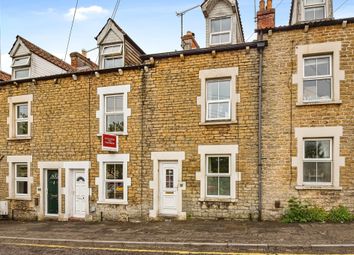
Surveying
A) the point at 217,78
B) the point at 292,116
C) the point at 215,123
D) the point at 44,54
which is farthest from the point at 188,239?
the point at 44,54

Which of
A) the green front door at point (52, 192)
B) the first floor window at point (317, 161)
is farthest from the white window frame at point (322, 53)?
the green front door at point (52, 192)

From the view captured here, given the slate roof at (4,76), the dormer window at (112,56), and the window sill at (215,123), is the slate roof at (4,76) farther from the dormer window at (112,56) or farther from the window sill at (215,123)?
the window sill at (215,123)

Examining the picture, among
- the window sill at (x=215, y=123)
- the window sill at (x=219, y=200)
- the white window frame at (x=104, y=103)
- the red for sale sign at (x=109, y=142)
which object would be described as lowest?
the window sill at (x=219, y=200)

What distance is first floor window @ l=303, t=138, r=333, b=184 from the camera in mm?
10375

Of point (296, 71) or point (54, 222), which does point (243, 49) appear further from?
point (54, 222)

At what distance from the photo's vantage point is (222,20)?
12.5 meters

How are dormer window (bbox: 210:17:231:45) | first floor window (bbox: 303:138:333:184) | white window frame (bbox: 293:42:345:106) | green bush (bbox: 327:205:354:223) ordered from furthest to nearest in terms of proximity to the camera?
1. dormer window (bbox: 210:17:231:45)
2. first floor window (bbox: 303:138:333:184)
3. white window frame (bbox: 293:42:345:106)
4. green bush (bbox: 327:205:354:223)

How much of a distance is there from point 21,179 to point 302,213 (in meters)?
12.6

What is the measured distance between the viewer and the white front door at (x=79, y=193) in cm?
1313

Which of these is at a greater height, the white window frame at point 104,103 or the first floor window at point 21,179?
the white window frame at point 104,103

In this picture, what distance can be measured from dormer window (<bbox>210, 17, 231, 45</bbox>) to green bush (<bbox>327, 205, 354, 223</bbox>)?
7.58 meters

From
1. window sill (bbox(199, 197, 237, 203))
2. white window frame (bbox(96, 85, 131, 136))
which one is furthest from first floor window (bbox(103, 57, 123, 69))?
window sill (bbox(199, 197, 237, 203))

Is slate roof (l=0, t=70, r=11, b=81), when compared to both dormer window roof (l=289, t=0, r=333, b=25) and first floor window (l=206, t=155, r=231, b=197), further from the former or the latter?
dormer window roof (l=289, t=0, r=333, b=25)

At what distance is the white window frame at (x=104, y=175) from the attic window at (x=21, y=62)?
640 cm
